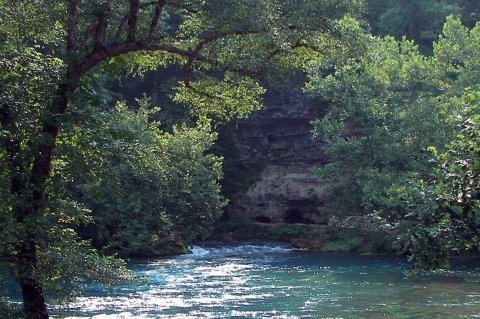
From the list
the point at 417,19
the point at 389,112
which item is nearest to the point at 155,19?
the point at 389,112

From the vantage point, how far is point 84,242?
34.2ft

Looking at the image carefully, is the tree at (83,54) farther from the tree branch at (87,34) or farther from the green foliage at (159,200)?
the green foliage at (159,200)

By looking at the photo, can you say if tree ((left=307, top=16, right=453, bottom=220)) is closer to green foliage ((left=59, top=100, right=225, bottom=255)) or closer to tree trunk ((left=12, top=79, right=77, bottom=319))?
green foliage ((left=59, top=100, right=225, bottom=255))

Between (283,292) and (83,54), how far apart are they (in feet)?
37.1

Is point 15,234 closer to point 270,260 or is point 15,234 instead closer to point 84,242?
point 84,242

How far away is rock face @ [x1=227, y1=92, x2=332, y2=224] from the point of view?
127 ft

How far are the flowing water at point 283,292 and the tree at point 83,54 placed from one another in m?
3.62

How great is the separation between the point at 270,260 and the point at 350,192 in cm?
545

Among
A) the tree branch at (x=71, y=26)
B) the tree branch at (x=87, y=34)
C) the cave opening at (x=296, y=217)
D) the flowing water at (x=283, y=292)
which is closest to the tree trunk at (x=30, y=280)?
the tree branch at (x=71, y=26)

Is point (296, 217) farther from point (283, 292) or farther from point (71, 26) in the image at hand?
point (71, 26)

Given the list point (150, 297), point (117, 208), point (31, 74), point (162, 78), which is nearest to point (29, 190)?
point (31, 74)

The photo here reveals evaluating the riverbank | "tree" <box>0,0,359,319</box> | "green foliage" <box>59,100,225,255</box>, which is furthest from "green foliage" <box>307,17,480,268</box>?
"tree" <box>0,0,359,319</box>

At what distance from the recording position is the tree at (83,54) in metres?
9.25

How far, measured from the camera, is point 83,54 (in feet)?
32.8
